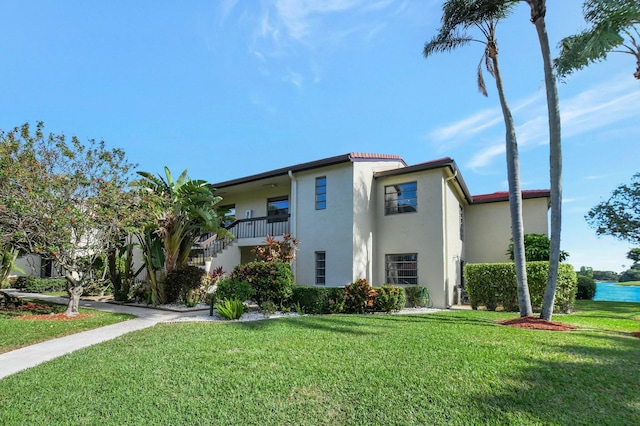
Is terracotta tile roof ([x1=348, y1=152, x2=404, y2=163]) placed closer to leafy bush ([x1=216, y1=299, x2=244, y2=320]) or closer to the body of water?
leafy bush ([x1=216, y1=299, x2=244, y2=320])

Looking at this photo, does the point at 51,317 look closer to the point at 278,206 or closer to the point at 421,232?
the point at 278,206

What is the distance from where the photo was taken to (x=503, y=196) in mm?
19766

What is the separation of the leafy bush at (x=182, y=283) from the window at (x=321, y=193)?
5.81 meters

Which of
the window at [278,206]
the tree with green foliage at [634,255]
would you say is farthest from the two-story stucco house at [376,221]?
the tree with green foliage at [634,255]

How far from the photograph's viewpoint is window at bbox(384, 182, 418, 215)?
1579 cm

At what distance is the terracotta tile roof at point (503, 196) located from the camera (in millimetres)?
18323

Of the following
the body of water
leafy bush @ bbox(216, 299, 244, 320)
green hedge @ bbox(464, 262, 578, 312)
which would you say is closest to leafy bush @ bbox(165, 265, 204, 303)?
leafy bush @ bbox(216, 299, 244, 320)

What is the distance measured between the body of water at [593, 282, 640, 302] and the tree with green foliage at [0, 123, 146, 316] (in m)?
25.3

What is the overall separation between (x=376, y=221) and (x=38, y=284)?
20.6 m

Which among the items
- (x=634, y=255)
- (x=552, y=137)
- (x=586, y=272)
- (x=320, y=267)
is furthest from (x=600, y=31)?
(x=634, y=255)

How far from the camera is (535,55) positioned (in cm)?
1176

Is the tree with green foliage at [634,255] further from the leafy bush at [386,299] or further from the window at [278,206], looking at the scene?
the window at [278,206]

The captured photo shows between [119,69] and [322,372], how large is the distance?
13381 millimetres

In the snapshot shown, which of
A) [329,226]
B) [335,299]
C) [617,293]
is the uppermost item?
[329,226]
